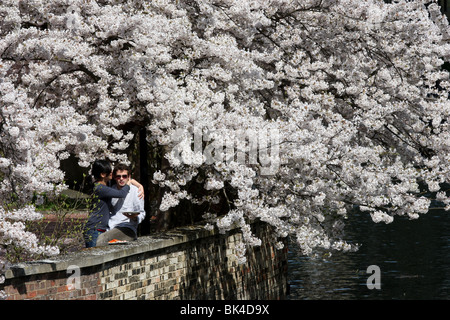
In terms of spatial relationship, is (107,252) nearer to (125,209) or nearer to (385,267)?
(125,209)

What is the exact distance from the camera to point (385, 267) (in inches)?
836

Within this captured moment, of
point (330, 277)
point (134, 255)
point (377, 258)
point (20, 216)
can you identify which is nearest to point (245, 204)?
point (134, 255)

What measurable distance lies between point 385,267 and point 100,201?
38.5ft

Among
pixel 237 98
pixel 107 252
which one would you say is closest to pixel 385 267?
pixel 237 98

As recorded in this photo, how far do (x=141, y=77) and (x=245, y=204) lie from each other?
218 centimetres

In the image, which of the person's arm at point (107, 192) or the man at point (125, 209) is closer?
the person's arm at point (107, 192)

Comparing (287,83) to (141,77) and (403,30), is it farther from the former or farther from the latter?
(141,77)

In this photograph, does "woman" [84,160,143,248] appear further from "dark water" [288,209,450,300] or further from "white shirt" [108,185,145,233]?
"dark water" [288,209,450,300]

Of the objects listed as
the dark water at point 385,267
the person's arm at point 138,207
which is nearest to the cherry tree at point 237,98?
the person's arm at point 138,207

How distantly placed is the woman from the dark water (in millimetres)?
6940

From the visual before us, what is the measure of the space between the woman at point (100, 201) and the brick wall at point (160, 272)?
50 centimetres

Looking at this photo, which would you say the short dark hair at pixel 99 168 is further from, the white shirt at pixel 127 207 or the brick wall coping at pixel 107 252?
the brick wall coping at pixel 107 252

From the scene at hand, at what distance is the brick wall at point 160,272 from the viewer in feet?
30.1
